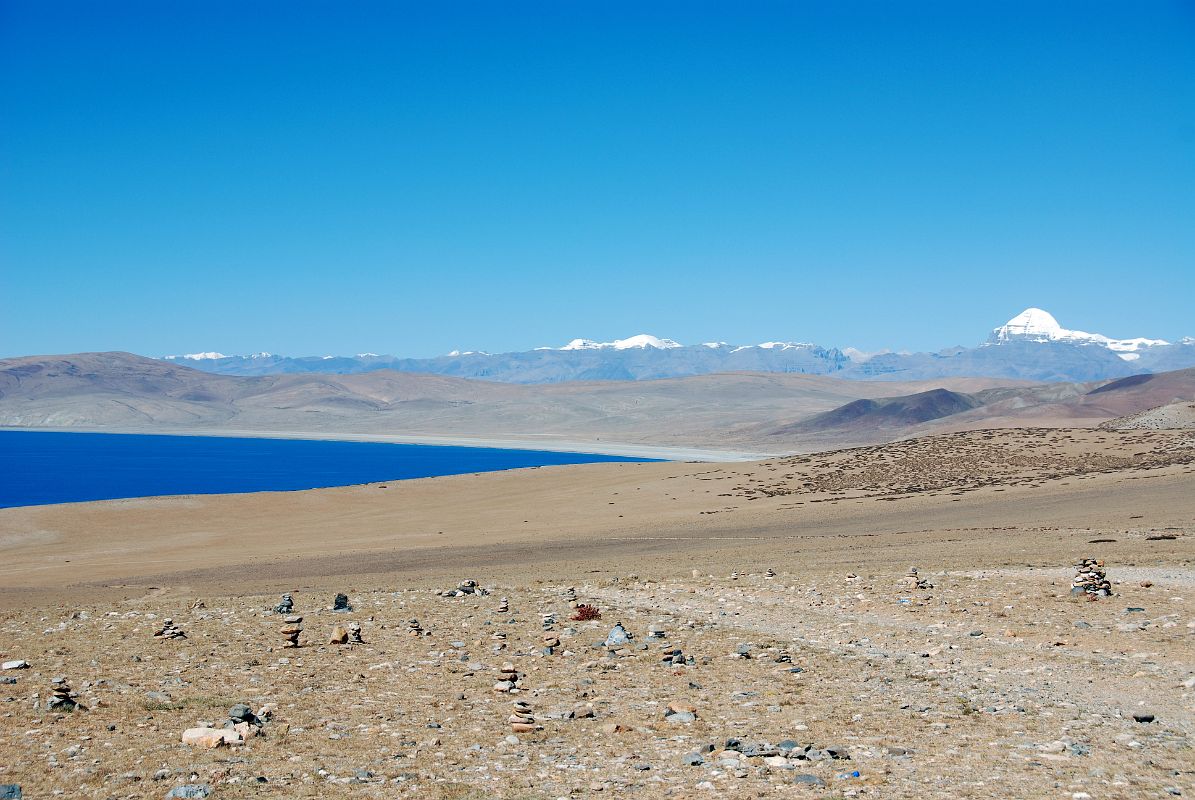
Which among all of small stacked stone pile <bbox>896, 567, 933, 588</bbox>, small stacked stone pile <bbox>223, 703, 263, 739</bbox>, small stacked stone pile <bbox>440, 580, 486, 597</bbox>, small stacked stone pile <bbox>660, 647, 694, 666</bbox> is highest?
small stacked stone pile <bbox>223, 703, 263, 739</bbox>

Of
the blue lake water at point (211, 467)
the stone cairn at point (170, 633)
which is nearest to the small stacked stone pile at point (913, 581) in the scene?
the stone cairn at point (170, 633)

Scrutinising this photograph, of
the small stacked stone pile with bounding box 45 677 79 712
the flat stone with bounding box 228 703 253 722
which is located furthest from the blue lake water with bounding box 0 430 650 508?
the flat stone with bounding box 228 703 253 722

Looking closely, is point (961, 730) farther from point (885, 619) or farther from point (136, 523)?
point (136, 523)

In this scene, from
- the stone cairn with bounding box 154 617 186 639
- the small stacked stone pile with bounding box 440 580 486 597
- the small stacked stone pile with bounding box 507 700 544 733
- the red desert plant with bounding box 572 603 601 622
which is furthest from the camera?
the small stacked stone pile with bounding box 440 580 486 597

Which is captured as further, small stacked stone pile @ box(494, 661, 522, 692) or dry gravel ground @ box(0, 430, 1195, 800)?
small stacked stone pile @ box(494, 661, 522, 692)

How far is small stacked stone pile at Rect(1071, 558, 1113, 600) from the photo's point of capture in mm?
15461

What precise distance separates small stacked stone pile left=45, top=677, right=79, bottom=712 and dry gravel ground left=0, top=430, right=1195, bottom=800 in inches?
3.9

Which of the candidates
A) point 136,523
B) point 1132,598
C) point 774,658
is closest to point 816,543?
point 1132,598

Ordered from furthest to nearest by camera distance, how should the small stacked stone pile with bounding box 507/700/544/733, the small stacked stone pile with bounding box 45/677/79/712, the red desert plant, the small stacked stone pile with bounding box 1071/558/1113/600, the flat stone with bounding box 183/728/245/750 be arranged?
the small stacked stone pile with bounding box 1071/558/1113/600 → the red desert plant → the small stacked stone pile with bounding box 45/677/79/712 → the small stacked stone pile with bounding box 507/700/544/733 → the flat stone with bounding box 183/728/245/750

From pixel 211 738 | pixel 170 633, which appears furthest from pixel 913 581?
pixel 211 738

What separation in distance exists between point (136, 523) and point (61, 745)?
4580 cm

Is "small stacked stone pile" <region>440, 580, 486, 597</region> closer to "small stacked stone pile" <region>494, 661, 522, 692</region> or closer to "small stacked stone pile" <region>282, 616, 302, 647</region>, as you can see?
"small stacked stone pile" <region>282, 616, 302, 647</region>

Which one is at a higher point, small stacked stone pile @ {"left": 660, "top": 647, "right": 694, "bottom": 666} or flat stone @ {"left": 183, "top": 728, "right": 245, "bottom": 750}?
flat stone @ {"left": 183, "top": 728, "right": 245, "bottom": 750}

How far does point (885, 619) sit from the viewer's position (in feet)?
48.7
